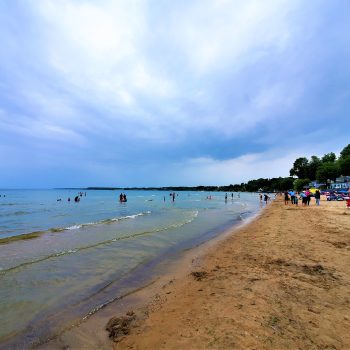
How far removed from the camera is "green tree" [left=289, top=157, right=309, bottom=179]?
126 m

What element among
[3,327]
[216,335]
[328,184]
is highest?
[328,184]

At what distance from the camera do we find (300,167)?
130m

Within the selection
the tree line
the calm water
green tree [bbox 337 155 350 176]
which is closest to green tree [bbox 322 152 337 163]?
the tree line

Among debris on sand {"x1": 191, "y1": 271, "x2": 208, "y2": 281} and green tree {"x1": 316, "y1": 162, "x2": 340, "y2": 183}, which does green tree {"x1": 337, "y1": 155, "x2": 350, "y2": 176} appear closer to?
green tree {"x1": 316, "y1": 162, "x2": 340, "y2": 183}

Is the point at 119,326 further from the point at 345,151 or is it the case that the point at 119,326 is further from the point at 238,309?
the point at 345,151

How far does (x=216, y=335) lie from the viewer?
13.4 feet

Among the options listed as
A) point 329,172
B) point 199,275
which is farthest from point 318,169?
point 199,275

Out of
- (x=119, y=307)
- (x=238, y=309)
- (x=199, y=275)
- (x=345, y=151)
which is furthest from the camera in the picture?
(x=345, y=151)

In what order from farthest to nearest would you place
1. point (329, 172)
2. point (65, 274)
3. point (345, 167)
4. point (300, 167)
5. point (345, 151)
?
point (300, 167)
point (345, 151)
point (329, 172)
point (345, 167)
point (65, 274)

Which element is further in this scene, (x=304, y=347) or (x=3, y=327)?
(x=3, y=327)

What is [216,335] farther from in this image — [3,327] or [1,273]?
[1,273]

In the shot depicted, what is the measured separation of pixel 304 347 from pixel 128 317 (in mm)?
3386

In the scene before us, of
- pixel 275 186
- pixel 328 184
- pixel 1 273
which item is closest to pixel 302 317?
pixel 1 273

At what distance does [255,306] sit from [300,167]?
464 ft
